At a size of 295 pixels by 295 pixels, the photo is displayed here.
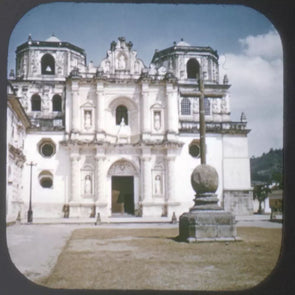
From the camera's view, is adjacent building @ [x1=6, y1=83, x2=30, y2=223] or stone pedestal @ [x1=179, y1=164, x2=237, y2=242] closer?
stone pedestal @ [x1=179, y1=164, x2=237, y2=242]

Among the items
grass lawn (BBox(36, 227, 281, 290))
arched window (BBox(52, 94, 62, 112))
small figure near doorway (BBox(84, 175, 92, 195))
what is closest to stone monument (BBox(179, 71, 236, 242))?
grass lawn (BBox(36, 227, 281, 290))

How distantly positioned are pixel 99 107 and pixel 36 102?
4.24 m

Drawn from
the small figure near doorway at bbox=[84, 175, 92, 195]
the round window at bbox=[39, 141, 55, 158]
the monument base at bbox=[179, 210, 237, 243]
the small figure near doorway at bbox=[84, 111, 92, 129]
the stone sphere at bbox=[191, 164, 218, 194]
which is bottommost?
the monument base at bbox=[179, 210, 237, 243]

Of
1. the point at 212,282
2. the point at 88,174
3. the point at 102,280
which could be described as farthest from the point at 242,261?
the point at 88,174

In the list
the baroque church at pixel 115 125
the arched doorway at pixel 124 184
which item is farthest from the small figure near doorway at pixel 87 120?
the arched doorway at pixel 124 184

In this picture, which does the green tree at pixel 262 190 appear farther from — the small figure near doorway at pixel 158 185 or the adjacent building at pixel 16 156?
the small figure near doorway at pixel 158 185

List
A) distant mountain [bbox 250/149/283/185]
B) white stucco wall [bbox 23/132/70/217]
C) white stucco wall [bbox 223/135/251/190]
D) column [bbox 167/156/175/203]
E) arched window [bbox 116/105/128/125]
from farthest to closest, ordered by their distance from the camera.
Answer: arched window [bbox 116/105/128/125], column [bbox 167/156/175/203], white stucco wall [bbox 23/132/70/217], white stucco wall [bbox 223/135/251/190], distant mountain [bbox 250/149/283/185]

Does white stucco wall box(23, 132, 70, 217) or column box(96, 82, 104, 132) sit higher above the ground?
column box(96, 82, 104, 132)

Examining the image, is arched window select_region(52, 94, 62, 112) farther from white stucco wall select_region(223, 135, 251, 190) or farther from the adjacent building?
white stucco wall select_region(223, 135, 251, 190)

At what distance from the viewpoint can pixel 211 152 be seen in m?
19.4

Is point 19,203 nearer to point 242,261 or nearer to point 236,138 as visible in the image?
point 236,138

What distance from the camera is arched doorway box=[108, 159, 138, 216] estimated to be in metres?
23.3

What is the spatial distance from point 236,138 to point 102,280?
14.5 metres

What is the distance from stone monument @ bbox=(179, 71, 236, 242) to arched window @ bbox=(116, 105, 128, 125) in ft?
46.0
